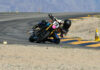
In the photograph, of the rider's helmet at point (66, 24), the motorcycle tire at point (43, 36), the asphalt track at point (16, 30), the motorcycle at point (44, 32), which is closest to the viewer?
the rider's helmet at point (66, 24)

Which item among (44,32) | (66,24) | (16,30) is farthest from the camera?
(16,30)

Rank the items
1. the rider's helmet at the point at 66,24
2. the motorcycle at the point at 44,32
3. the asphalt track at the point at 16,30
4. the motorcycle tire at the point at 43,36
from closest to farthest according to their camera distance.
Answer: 1. the rider's helmet at the point at 66,24
2. the motorcycle at the point at 44,32
3. the motorcycle tire at the point at 43,36
4. the asphalt track at the point at 16,30

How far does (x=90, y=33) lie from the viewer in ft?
89.4

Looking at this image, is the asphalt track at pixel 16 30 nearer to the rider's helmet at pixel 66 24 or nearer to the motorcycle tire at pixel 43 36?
the motorcycle tire at pixel 43 36

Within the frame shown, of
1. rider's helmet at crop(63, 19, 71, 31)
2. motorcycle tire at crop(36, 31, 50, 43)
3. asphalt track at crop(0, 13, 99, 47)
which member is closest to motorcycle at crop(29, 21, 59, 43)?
motorcycle tire at crop(36, 31, 50, 43)

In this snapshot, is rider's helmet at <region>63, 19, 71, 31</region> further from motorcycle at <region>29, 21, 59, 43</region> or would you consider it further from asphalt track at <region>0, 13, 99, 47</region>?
asphalt track at <region>0, 13, 99, 47</region>

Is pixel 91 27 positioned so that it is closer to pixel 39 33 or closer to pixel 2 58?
pixel 39 33

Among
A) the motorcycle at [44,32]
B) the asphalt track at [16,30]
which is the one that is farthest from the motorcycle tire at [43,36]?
the asphalt track at [16,30]

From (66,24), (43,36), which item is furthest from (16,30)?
(66,24)

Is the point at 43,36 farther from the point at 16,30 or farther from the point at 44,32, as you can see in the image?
the point at 16,30

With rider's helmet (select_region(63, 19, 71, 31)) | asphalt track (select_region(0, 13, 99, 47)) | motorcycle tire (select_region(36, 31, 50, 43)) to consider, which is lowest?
asphalt track (select_region(0, 13, 99, 47))

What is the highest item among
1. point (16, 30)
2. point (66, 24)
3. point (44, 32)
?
point (66, 24)

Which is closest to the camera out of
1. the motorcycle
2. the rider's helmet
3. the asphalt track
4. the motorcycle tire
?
the rider's helmet

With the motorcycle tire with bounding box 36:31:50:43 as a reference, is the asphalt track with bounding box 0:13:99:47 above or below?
below
